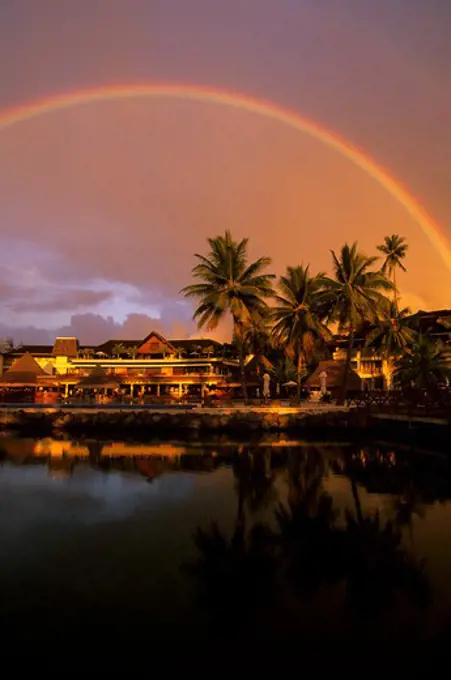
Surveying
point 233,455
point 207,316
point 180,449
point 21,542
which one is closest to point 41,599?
point 21,542

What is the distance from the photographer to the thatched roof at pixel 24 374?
186ft

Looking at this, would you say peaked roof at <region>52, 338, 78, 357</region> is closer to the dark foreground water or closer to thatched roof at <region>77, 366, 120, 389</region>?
thatched roof at <region>77, 366, 120, 389</region>

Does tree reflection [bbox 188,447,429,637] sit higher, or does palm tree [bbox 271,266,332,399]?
palm tree [bbox 271,266,332,399]

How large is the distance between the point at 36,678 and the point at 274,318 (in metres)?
42.2

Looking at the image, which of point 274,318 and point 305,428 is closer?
point 305,428

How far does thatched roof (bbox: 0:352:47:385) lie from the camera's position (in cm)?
5669

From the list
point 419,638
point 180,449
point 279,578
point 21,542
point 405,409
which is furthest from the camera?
point 405,409

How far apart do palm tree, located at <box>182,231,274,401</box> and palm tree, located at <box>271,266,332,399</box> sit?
2.31 m

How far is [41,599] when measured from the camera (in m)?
9.32

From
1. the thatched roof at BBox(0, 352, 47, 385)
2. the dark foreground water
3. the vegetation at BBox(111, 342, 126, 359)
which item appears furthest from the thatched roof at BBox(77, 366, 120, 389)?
the dark foreground water

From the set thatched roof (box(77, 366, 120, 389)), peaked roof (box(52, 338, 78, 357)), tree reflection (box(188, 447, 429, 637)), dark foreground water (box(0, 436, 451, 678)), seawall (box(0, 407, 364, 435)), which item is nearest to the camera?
dark foreground water (box(0, 436, 451, 678))

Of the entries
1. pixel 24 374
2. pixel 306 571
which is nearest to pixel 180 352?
pixel 24 374

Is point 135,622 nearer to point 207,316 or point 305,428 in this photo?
point 305,428

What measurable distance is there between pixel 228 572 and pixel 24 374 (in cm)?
5162
